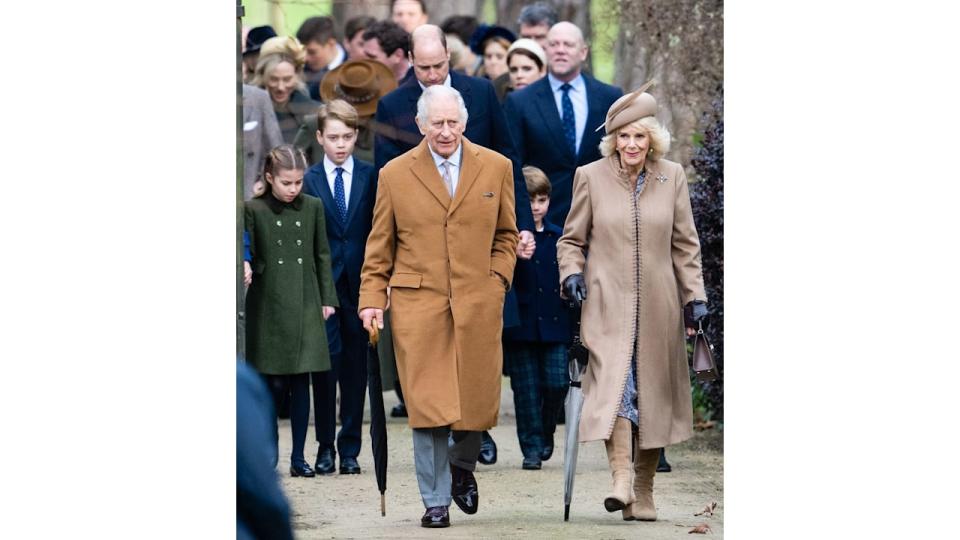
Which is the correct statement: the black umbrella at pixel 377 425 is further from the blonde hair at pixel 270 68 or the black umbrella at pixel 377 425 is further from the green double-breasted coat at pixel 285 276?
the blonde hair at pixel 270 68

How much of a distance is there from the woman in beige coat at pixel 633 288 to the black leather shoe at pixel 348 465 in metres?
1.01

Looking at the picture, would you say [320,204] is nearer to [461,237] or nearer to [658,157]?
[461,237]

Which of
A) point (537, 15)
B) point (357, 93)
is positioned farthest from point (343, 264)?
point (537, 15)

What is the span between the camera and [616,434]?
28.2 ft

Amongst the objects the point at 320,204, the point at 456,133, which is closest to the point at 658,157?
the point at 456,133

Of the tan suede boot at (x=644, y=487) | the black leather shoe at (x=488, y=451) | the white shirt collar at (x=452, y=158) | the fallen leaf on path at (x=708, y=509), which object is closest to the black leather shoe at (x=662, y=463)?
the tan suede boot at (x=644, y=487)

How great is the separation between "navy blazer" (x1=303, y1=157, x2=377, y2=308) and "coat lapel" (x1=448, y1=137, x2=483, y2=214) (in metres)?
0.35

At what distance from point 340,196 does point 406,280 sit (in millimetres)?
516

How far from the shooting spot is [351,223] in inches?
341

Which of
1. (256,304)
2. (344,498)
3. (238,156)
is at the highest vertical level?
(238,156)

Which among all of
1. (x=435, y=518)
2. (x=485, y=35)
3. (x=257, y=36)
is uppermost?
(x=485, y=35)

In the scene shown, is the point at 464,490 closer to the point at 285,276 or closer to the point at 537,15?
the point at 285,276

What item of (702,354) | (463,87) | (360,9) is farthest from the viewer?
(360,9)

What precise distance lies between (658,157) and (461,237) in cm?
90
